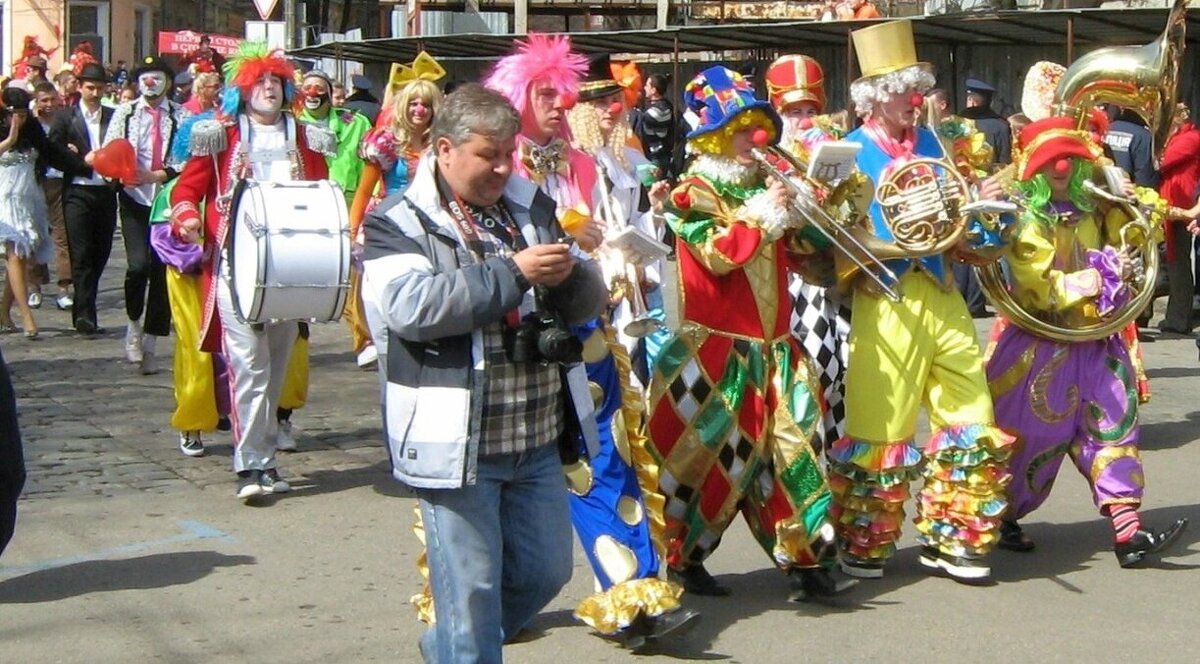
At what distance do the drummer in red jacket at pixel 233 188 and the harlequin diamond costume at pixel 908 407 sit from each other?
108 inches

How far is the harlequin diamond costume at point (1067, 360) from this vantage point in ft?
22.5

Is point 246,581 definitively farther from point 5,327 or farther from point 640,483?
point 5,327

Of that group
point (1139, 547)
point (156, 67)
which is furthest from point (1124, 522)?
point (156, 67)

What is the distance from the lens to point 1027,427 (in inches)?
275

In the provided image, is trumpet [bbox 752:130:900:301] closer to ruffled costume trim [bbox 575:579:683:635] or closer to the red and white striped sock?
the red and white striped sock

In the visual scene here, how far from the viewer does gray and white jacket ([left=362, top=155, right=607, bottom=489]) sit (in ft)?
13.9

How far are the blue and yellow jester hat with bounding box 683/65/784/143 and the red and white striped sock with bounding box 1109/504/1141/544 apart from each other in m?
1.99

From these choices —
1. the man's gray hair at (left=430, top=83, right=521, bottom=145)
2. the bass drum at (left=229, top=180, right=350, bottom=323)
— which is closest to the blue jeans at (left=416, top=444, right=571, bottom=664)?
the man's gray hair at (left=430, top=83, right=521, bottom=145)

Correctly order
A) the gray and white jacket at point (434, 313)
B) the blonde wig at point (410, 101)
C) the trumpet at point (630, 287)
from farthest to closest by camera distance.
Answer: the blonde wig at point (410, 101)
the trumpet at point (630, 287)
the gray and white jacket at point (434, 313)

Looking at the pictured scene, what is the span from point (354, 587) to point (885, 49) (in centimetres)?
276

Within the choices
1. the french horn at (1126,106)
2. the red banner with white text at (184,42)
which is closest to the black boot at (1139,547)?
the french horn at (1126,106)

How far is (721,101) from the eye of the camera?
6152mm

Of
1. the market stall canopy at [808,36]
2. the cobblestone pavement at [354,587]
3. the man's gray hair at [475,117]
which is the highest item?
the market stall canopy at [808,36]

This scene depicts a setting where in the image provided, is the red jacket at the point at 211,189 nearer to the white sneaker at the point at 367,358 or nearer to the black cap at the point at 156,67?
the white sneaker at the point at 367,358
